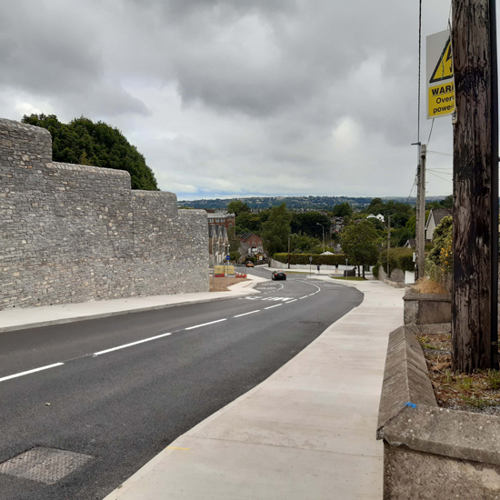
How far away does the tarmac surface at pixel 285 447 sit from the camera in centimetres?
345

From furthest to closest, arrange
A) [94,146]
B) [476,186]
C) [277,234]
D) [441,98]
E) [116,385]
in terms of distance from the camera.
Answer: [277,234]
[94,146]
[116,385]
[441,98]
[476,186]

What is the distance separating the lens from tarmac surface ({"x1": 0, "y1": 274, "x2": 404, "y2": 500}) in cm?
345

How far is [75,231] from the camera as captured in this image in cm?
1703

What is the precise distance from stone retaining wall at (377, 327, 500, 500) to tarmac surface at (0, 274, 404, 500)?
1.32 metres

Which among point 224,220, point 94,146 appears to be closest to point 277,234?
point 94,146

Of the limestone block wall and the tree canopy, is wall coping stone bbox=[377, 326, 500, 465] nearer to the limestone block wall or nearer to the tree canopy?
the limestone block wall

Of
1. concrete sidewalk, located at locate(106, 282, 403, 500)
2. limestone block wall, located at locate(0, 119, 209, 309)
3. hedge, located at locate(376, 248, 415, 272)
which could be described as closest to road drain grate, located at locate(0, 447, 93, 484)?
concrete sidewalk, located at locate(106, 282, 403, 500)

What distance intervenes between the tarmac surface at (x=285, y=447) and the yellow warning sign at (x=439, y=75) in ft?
13.3

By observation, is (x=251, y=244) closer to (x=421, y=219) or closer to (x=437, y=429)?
(x=421, y=219)

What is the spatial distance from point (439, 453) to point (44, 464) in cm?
348

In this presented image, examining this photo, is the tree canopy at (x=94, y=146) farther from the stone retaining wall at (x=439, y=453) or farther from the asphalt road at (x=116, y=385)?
the stone retaining wall at (x=439, y=453)

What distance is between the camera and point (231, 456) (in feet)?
13.3

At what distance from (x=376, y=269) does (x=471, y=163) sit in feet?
181

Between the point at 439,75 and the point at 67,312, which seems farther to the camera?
the point at 67,312
